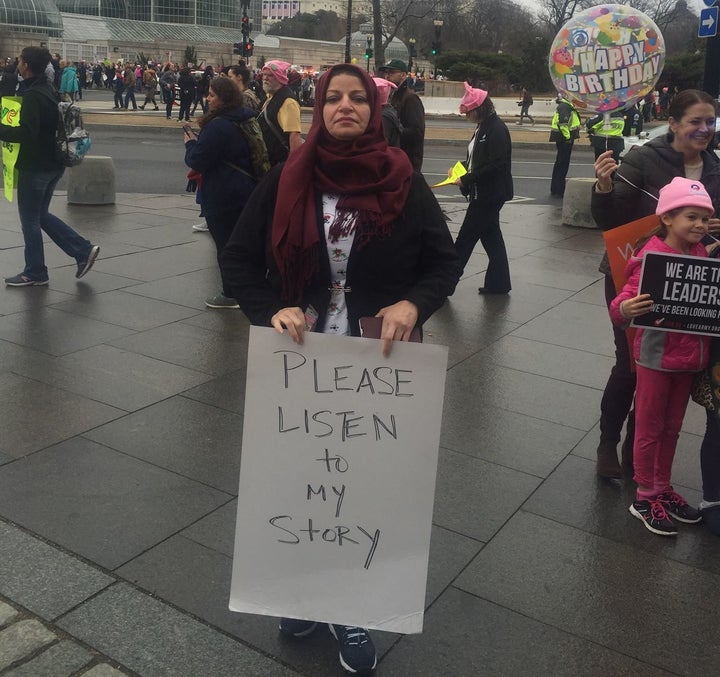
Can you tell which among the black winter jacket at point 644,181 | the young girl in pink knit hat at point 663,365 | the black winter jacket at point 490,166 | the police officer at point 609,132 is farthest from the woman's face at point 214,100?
the young girl in pink knit hat at point 663,365

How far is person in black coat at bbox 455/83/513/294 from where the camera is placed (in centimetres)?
741

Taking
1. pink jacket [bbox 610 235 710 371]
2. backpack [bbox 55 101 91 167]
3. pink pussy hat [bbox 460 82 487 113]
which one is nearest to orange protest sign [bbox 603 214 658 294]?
pink jacket [bbox 610 235 710 371]

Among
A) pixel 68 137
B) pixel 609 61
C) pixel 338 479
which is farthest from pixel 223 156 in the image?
pixel 338 479

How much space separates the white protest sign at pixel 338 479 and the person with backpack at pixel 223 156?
390 centimetres

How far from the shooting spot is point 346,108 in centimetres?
268

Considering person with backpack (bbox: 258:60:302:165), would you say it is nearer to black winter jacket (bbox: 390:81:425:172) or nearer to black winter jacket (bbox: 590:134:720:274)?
black winter jacket (bbox: 390:81:425:172)

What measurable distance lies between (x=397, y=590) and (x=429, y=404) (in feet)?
2.00

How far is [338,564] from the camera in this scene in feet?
9.02

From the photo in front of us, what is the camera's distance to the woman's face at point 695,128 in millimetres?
3910

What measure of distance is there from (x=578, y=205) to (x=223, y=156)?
6569mm

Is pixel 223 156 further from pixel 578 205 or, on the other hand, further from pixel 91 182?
pixel 578 205

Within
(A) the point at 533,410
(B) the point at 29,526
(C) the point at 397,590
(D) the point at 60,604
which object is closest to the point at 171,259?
(A) the point at 533,410

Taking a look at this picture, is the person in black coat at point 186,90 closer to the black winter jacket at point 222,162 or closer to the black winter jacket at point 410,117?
the black winter jacket at point 410,117

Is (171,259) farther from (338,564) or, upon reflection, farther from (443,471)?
(338,564)
